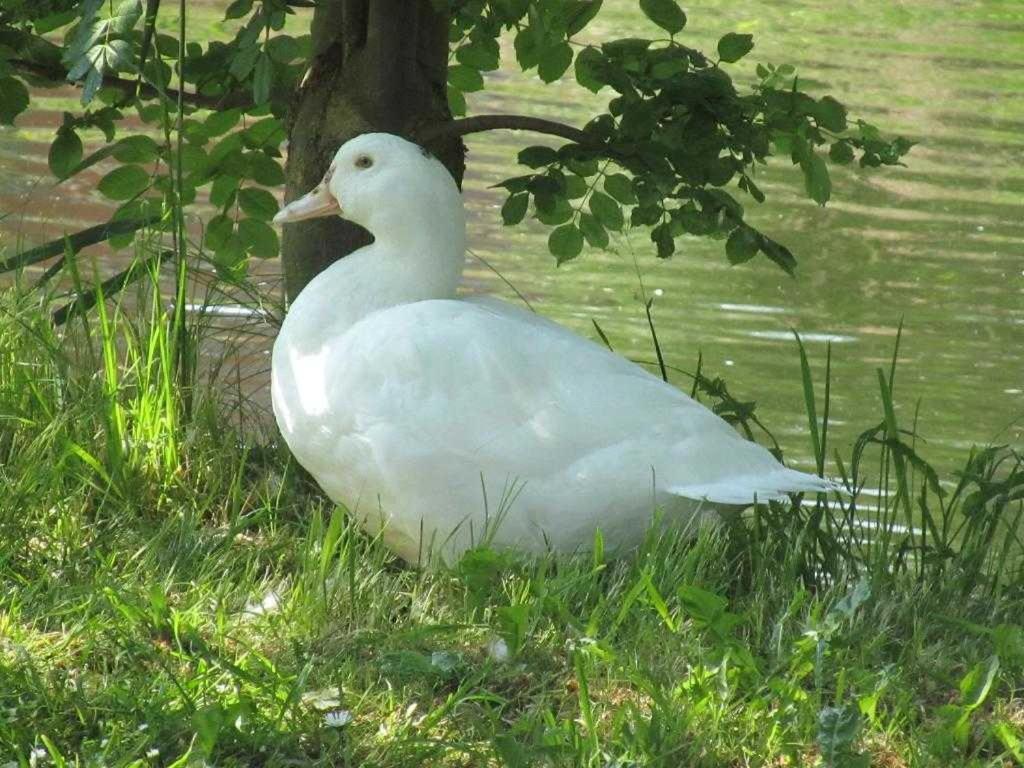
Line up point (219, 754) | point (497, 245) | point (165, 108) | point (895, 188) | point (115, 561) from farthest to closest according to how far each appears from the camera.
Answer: point (895, 188)
point (497, 245)
point (165, 108)
point (115, 561)
point (219, 754)

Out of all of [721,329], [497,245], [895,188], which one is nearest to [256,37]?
[721,329]

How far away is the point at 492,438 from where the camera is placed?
14.0 ft

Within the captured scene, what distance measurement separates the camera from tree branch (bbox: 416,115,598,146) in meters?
5.14

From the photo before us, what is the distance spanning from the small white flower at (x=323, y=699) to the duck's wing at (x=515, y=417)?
93 cm

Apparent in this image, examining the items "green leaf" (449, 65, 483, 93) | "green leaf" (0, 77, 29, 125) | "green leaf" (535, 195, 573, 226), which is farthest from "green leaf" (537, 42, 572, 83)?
"green leaf" (0, 77, 29, 125)

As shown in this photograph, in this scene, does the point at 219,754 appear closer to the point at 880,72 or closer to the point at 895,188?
the point at 895,188

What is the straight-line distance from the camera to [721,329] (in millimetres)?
9039

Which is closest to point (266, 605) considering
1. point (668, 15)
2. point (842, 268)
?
point (668, 15)

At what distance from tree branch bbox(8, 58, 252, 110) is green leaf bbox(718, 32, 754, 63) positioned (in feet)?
4.70

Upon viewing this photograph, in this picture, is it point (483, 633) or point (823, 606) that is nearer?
point (483, 633)

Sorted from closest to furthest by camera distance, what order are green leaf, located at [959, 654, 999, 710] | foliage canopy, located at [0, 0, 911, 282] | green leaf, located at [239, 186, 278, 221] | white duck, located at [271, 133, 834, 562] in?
green leaf, located at [959, 654, 999, 710] → white duck, located at [271, 133, 834, 562] → foliage canopy, located at [0, 0, 911, 282] → green leaf, located at [239, 186, 278, 221]

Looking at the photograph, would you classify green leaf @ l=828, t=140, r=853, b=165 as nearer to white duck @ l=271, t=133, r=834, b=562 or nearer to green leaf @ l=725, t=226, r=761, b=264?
green leaf @ l=725, t=226, r=761, b=264

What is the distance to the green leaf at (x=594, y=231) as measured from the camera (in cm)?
538

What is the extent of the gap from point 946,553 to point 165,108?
2343 millimetres
